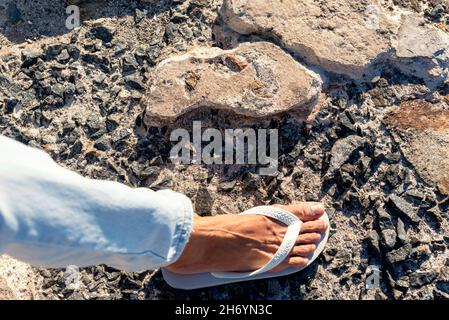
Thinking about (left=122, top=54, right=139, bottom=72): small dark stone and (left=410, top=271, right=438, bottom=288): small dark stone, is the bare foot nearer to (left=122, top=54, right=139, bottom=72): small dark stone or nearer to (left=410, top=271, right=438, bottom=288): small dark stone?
(left=410, top=271, right=438, bottom=288): small dark stone

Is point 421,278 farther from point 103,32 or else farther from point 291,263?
point 103,32

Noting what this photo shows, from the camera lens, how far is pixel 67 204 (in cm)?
116

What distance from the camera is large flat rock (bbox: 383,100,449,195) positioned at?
1707mm

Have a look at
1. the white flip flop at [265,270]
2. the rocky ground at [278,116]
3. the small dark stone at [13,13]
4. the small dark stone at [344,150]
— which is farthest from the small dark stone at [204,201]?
the small dark stone at [13,13]

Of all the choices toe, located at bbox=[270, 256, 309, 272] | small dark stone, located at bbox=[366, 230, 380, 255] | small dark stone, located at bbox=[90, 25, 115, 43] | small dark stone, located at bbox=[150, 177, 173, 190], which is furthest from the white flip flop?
small dark stone, located at bbox=[90, 25, 115, 43]

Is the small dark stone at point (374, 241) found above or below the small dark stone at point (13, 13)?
below

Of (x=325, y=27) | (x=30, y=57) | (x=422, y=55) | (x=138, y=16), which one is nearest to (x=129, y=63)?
(x=138, y=16)

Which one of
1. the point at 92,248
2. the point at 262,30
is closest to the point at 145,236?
the point at 92,248

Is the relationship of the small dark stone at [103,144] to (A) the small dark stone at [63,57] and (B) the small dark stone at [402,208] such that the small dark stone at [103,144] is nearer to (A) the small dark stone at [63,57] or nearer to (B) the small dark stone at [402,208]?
(A) the small dark stone at [63,57]

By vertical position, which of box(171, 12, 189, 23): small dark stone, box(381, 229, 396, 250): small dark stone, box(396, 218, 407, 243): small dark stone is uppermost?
box(171, 12, 189, 23): small dark stone

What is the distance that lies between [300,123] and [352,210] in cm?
28

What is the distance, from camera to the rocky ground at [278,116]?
1.62 metres

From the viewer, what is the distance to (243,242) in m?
1.60

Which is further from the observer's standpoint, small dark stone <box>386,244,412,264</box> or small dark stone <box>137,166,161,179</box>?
small dark stone <box>137,166,161,179</box>
